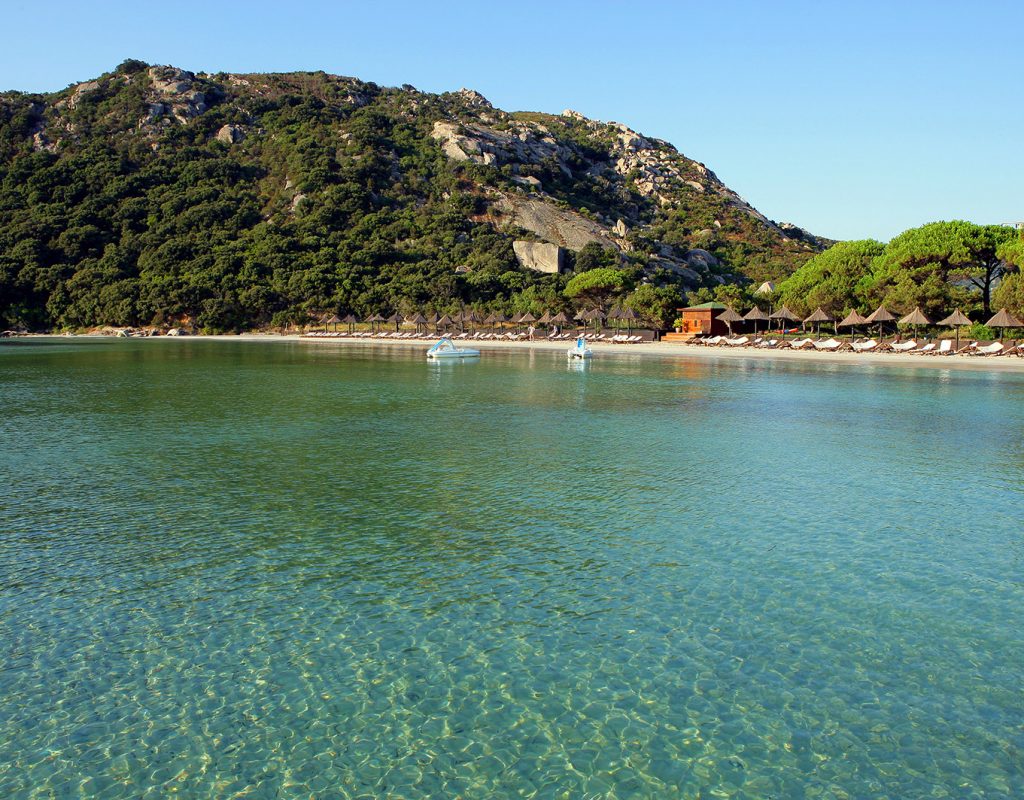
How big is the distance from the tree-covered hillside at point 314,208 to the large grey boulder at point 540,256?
898 millimetres

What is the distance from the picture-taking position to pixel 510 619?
6031mm

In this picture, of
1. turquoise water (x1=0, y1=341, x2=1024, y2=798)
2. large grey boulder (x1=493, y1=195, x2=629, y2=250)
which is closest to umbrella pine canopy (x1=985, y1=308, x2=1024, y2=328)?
turquoise water (x1=0, y1=341, x2=1024, y2=798)

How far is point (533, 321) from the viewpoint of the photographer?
6862 cm

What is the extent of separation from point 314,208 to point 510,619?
329 ft

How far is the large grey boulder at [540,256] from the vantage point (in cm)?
9331

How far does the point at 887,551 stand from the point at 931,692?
320 cm

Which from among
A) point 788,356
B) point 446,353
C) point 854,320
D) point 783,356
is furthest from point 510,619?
point 854,320

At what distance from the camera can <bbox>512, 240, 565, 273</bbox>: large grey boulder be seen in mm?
93312

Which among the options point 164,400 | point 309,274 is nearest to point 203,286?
point 309,274

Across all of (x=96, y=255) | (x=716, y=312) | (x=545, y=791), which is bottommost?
(x=545, y=791)

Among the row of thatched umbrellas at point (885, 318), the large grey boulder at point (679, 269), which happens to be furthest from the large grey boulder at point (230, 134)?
the row of thatched umbrellas at point (885, 318)

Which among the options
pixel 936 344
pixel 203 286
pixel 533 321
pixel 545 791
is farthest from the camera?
pixel 203 286

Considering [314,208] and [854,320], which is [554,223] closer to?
[314,208]

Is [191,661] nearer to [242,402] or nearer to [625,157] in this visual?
[242,402]
